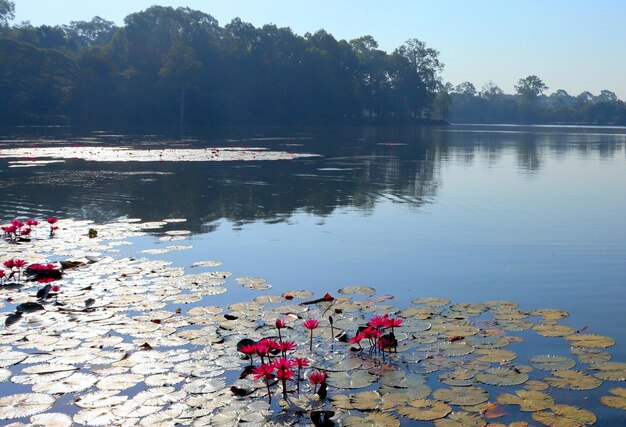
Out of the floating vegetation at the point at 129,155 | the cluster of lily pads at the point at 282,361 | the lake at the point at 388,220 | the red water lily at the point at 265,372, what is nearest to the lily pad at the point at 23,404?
the cluster of lily pads at the point at 282,361

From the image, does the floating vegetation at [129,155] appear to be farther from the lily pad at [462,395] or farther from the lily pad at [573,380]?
the lily pad at [573,380]

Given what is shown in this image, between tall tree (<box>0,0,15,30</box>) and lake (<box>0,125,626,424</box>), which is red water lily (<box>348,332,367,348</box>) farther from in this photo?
tall tree (<box>0,0,15,30</box>)

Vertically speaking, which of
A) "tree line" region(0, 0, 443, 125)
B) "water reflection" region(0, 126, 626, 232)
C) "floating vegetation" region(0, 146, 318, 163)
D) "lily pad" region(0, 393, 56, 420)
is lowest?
"lily pad" region(0, 393, 56, 420)

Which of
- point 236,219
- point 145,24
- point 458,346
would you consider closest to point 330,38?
point 145,24

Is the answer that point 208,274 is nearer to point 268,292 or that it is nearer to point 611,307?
point 268,292

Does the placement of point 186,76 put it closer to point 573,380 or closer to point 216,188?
point 216,188

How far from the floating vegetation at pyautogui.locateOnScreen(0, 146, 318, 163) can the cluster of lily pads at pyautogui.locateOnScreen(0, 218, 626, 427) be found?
21.7 m

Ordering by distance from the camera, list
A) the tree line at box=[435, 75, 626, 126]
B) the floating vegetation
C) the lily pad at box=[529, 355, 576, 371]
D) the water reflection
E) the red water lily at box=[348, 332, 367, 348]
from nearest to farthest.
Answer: the lily pad at box=[529, 355, 576, 371]
the red water lily at box=[348, 332, 367, 348]
the water reflection
the floating vegetation
the tree line at box=[435, 75, 626, 126]

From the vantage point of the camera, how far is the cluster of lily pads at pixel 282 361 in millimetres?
4977

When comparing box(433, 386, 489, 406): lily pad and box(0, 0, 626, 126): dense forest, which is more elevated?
box(0, 0, 626, 126): dense forest

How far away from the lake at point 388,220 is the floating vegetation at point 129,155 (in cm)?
216

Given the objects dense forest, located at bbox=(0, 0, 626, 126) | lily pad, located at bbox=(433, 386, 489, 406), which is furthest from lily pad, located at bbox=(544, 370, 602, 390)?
dense forest, located at bbox=(0, 0, 626, 126)

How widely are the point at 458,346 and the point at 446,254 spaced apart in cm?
461

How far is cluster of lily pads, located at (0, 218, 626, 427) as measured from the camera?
4.98 metres
